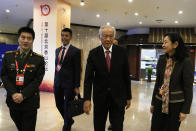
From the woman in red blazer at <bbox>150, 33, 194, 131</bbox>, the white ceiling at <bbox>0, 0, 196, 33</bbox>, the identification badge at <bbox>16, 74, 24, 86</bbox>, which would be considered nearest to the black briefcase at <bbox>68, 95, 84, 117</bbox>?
the identification badge at <bbox>16, 74, 24, 86</bbox>

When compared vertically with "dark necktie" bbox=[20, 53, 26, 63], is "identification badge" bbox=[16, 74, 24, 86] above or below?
below

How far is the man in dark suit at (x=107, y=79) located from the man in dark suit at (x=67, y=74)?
2.97 ft

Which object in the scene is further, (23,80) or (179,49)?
(179,49)

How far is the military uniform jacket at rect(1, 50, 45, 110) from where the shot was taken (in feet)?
6.26

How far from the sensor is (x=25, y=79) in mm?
1940

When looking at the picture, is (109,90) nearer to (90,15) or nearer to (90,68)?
(90,68)

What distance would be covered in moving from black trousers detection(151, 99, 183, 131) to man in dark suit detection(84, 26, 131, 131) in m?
0.41

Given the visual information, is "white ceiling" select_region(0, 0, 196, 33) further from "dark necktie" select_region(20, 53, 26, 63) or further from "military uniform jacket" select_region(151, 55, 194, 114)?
"dark necktie" select_region(20, 53, 26, 63)

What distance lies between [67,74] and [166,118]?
157 cm

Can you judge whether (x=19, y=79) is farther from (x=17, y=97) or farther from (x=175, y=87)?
(x=175, y=87)

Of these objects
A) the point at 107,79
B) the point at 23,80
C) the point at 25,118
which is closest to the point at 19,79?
the point at 23,80

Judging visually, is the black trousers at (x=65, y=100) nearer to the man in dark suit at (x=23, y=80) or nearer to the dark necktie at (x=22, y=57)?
the man in dark suit at (x=23, y=80)

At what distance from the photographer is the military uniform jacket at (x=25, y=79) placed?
1.91 metres

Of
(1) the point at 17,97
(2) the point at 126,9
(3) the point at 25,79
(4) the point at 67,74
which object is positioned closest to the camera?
(1) the point at 17,97
